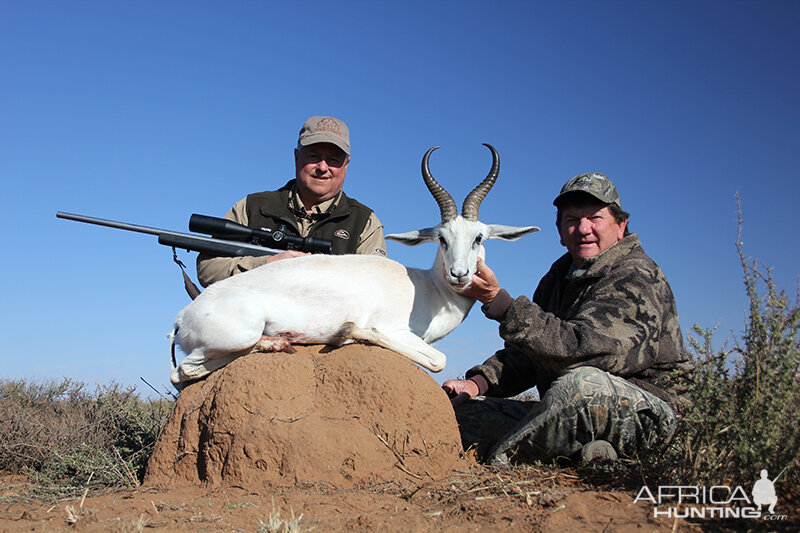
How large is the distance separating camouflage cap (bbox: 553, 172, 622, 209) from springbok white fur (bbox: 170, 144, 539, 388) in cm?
84

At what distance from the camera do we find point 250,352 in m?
5.89

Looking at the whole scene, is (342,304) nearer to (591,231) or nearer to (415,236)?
(415,236)

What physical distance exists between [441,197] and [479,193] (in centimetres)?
42

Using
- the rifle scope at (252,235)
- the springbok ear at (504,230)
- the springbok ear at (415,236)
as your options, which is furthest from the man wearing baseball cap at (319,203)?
the springbok ear at (504,230)

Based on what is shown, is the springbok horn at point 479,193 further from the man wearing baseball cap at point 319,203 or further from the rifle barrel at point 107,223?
the rifle barrel at point 107,223

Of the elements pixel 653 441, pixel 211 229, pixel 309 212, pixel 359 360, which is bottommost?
pixel 653 441

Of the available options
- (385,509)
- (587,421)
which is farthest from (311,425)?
(587,421)

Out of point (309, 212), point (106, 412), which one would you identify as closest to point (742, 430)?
point (309, 212)

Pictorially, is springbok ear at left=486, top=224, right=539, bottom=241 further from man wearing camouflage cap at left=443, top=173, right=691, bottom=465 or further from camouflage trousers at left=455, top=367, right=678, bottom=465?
camouflage trousers at left=455, top=367, right=678, bottom=465

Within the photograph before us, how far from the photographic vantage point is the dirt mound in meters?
4.71

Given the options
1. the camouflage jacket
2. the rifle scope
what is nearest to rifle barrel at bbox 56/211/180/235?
the rifle scope

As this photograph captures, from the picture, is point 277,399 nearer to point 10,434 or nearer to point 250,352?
point 250,352

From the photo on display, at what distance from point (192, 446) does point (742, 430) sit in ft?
14.1
